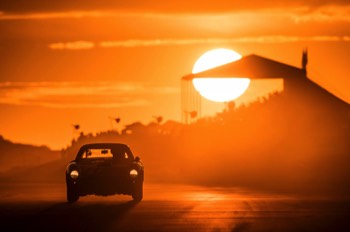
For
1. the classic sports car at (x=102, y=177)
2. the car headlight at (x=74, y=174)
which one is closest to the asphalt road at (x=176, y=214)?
the classic sports car at (x=102, y=177)

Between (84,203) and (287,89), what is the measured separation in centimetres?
4118

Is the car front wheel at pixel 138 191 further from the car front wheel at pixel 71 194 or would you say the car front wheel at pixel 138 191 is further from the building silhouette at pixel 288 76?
the building silhouette at pixel 288 76

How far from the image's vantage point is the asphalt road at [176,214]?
20.6 m

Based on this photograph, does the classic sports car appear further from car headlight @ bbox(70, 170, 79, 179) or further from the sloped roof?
the sloped roof

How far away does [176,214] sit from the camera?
24.5 m

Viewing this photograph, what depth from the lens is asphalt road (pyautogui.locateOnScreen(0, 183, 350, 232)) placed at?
20625mm

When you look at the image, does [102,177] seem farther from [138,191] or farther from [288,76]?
[288,76]

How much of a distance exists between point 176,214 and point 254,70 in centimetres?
4561

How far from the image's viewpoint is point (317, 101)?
68500 millimetres

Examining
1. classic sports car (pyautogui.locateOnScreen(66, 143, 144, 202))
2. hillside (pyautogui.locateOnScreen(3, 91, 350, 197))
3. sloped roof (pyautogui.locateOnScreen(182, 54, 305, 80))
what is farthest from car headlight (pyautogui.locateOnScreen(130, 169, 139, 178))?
sloped roof (pyautogui.locateOnScreen(182, 54, 305, 80))

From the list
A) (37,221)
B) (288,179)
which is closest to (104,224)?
(37,221)

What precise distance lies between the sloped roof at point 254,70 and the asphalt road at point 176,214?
36.2 meters

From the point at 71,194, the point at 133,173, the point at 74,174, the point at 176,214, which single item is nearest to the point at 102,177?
the point at 74,174

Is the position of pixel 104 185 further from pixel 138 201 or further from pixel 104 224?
pixel 104 224
